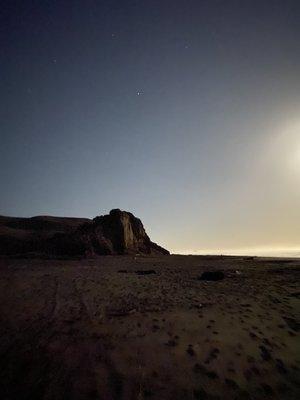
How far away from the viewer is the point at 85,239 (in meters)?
40.8

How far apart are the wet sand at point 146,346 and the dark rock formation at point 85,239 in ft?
80.5

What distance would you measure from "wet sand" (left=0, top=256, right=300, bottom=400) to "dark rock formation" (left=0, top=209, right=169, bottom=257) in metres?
24.5

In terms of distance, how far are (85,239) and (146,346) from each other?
1326 inches

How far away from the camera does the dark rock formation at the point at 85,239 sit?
37.7 meters

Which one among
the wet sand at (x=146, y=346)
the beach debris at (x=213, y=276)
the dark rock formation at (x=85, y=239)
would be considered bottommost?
the wet sand at (x=146, y=346)

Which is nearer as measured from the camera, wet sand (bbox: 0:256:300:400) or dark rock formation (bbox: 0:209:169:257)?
wet sand (bbox: 0:256:300:400)

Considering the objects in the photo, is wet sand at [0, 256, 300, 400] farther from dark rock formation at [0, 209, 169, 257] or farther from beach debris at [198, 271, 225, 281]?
dark rock formation at [0, 209, 169, 257]

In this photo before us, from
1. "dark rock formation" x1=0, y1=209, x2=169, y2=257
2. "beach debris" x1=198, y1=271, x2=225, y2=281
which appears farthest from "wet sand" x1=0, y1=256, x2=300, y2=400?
"dark rock formation" x1=0, y1=209, x2=169, y2=257

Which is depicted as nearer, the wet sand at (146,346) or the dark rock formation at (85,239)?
the wet sand at (146,346)

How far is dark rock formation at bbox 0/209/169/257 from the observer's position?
37.7 m

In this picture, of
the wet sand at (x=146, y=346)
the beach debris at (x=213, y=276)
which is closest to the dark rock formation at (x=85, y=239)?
the beach debris at (x=213, y=276)

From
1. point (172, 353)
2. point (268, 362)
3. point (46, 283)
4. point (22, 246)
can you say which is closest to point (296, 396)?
point (268, 362)

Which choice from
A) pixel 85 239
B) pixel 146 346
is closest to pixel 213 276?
pixel 146 346

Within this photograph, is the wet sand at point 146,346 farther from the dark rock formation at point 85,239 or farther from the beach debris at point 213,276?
the dark rock formation at point 85,239
